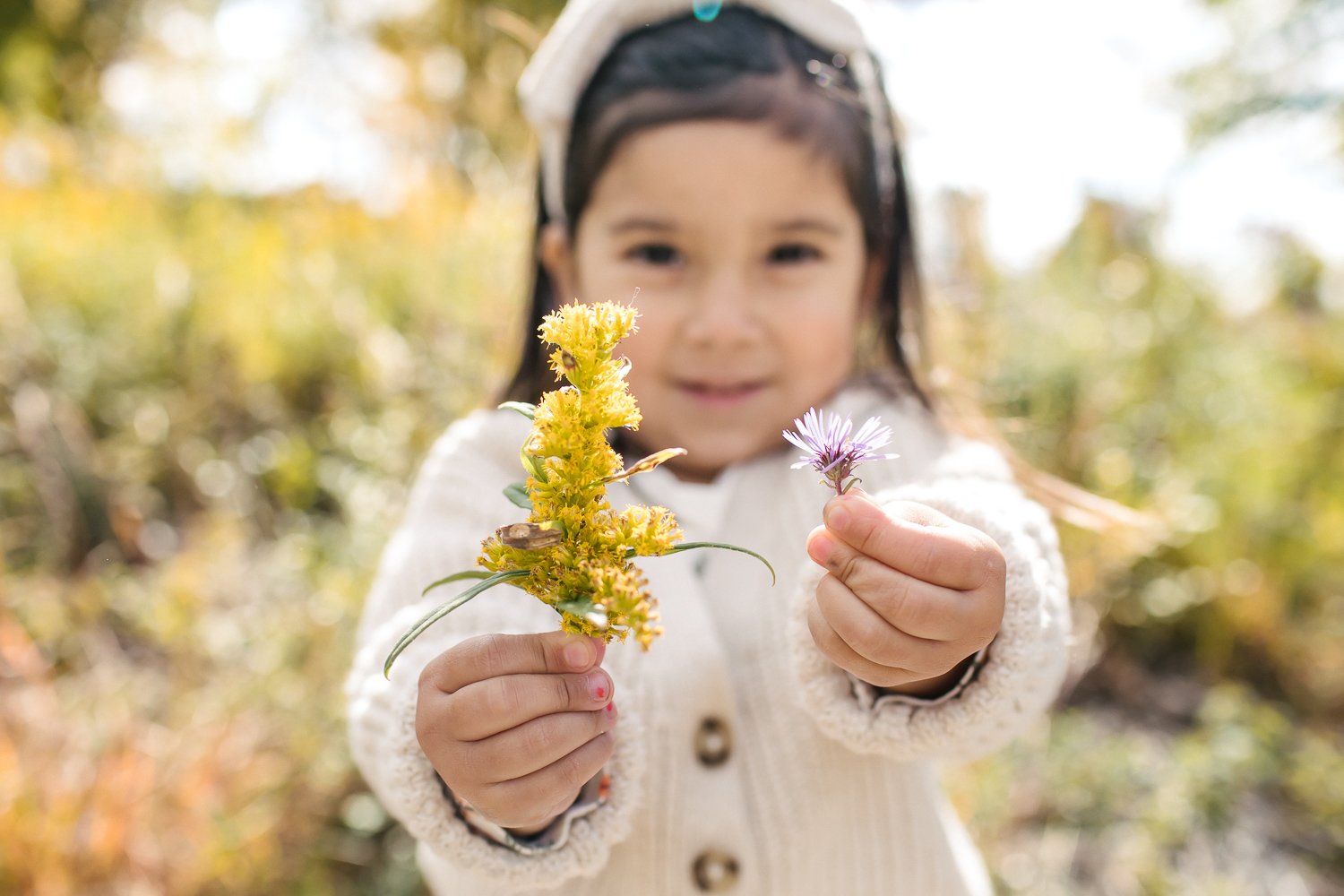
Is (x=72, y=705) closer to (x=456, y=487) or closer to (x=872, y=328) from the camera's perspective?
(x=456, y=487)

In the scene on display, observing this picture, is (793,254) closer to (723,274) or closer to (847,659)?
(723,274)

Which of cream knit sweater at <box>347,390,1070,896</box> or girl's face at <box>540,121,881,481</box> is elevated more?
girl's face at <box>540,121,881,481</box>

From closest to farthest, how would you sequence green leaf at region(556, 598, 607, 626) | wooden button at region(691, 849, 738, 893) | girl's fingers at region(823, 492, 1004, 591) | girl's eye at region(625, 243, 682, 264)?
1. green leaf at region(556, 598, 607, 626)
2. girl's fingers at region(823, 492, 1004, 591)
3. wooden button at region(691, 849, 738, 893)
4. girl's eye at region(625, 243, 682, 264)

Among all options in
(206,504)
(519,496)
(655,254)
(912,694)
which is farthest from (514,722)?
(206,504)

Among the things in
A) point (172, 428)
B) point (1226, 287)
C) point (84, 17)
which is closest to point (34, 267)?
point (172, 428)

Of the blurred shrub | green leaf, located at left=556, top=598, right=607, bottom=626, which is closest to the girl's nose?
green leaf, located at left=556, top=598, right=607, bottom=626

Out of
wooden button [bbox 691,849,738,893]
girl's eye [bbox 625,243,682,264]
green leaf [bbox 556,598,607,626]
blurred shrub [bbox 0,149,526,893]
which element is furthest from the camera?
blurred shrub [bbox 0,149,526,893]

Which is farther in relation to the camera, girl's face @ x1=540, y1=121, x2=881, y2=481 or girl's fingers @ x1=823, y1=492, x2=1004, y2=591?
girl's face @ x1=540, y1=121, x2=881, y2=481

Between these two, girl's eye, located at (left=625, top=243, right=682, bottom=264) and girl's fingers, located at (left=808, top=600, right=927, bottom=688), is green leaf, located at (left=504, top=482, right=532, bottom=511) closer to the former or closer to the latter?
girl's fingers, located at (left=808, top=600, right=927, bottom=688)

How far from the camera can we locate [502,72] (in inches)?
310

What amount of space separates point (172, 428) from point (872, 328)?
8.02 ft

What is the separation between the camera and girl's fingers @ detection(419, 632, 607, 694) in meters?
0.65

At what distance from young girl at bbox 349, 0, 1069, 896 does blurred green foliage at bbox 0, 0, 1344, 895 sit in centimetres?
56

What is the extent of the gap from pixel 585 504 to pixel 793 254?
769 mm
